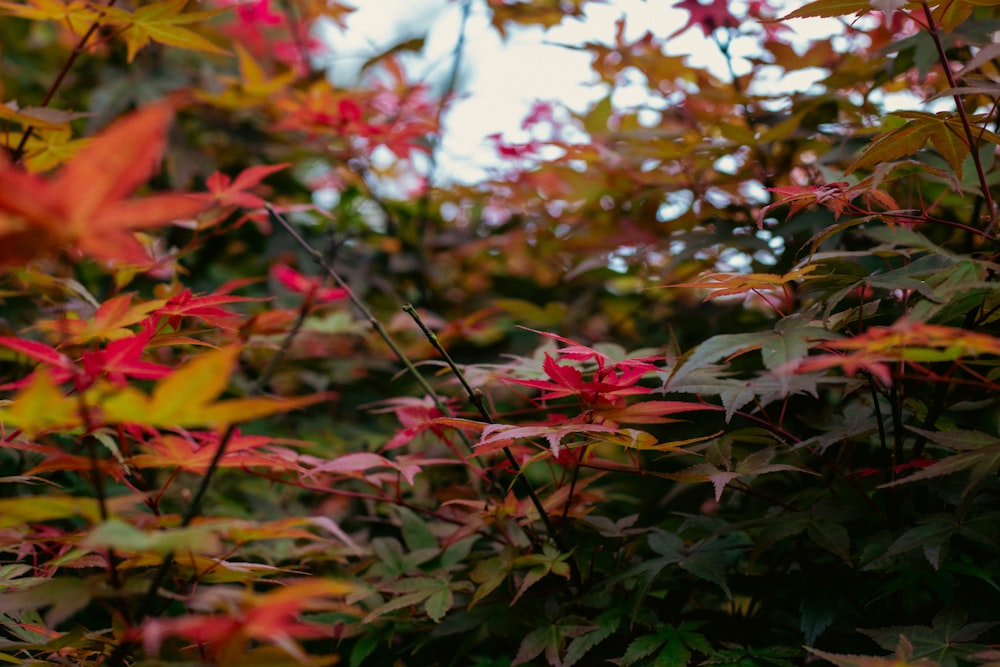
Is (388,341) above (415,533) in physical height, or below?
Result: above

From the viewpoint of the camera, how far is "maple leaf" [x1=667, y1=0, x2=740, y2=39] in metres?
1.36

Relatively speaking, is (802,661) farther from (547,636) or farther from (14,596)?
(14,596)

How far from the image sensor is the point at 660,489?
1.20 metres

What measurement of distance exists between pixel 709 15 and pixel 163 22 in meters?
0.98

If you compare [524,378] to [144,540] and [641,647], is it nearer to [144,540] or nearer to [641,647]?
[641,647]

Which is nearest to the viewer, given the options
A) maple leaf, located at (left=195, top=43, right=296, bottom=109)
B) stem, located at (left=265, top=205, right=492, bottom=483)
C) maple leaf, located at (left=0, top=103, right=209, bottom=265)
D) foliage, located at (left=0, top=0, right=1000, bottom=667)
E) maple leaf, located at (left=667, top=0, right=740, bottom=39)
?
maple leaf, located at (left=0, top=103, right=209, bottom=265)

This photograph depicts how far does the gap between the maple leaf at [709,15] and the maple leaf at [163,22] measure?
34.1 inches

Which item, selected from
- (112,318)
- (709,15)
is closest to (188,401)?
(112,318)

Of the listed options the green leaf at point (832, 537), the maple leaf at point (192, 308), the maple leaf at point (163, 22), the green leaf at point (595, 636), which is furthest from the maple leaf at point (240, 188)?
the green leaf at point (832, 537)

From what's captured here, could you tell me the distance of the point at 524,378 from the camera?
3.36 ft

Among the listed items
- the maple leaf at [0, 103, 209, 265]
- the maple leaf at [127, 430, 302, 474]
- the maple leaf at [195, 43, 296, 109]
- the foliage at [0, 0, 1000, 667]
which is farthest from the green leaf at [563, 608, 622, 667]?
the maple leaf at [195, 43, 296, 109]

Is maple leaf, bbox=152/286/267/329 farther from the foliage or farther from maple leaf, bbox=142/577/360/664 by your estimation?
maple leaf, bbox=142/577/360/664

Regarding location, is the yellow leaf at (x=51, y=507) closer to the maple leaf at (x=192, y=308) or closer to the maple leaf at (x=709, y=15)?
the maple leaf at (x=192, y=308)

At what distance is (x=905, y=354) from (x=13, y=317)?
1.51 metres
